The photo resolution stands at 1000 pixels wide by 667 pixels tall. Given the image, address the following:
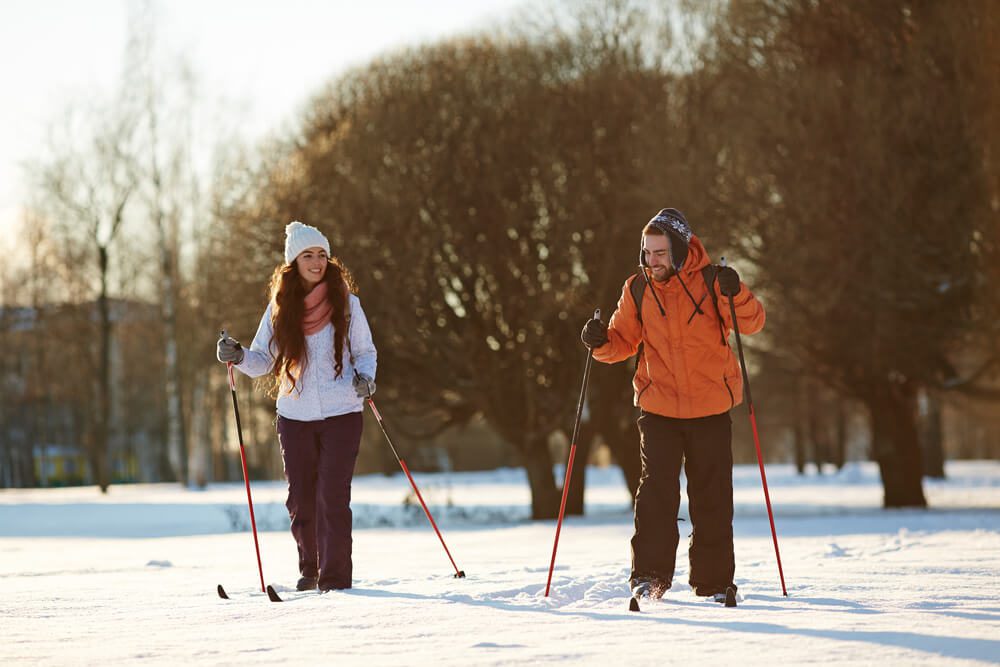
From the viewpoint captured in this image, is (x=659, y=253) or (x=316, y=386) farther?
(x=316, y=386)

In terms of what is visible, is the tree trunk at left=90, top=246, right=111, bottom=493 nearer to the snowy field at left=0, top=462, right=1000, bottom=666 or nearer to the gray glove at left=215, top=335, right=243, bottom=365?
the snowy field at left=0, top=462, right=1000, bottom=666

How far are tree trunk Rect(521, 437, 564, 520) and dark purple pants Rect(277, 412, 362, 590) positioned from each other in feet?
45.2

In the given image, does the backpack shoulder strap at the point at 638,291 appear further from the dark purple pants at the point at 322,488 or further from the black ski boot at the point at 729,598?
the dark purple pants at the point at 322,488

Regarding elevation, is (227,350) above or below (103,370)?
below

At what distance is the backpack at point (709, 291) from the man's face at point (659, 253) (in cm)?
14

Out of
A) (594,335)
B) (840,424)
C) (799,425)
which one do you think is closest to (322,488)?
(594,335)

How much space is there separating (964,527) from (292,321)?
365 inches

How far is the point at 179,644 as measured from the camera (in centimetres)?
532

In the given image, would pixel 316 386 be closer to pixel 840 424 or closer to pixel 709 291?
pixel 709 291

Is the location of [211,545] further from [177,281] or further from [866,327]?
[177,281]

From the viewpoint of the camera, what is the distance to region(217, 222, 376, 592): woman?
7.43 metres

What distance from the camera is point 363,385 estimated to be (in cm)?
741

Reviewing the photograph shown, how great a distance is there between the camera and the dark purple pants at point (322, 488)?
7.40 meters

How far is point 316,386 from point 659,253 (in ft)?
7.09
